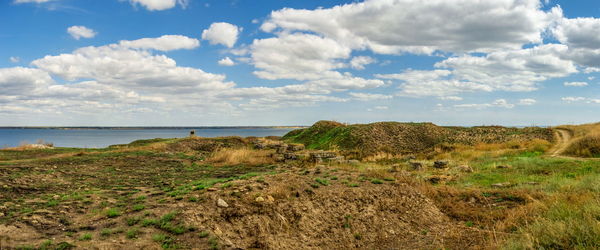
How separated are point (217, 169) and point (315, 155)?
287 inches

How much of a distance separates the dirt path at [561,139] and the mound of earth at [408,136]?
34.5 inches

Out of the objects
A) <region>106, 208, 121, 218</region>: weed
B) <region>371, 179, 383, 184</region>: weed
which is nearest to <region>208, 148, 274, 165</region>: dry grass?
<region>371, 179, 383, 184</region>: weed

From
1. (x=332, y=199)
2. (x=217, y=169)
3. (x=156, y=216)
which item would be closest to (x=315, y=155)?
(x=217, y=169)

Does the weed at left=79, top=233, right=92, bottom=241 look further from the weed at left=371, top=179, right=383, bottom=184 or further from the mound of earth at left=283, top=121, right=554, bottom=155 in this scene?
the mound of earth at left=283, top=121, right=554, bottom=155

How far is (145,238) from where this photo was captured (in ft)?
25.1

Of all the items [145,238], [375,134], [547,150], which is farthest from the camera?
[375,134]

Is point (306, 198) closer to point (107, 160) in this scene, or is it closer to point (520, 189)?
point (520, 189)

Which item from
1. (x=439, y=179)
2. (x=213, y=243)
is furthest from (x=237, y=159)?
(x=213, y=243)

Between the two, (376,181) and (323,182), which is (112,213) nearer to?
(323,182)

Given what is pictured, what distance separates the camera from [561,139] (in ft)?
112

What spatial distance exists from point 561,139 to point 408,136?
50.4 feet

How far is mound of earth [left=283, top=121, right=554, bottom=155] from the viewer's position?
36.3 meters

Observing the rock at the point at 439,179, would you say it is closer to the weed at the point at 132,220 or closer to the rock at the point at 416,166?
the rock at the point at 416,166

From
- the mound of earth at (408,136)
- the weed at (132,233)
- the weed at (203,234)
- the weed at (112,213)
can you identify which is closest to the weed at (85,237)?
the weed at (132,233)
